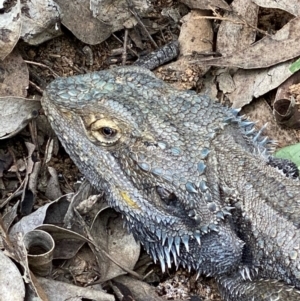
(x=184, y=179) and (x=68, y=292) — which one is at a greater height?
(x=184, y=179)

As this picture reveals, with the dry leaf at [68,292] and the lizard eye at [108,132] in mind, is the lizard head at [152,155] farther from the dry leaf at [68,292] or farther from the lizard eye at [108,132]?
the dry leaf at [68,292]

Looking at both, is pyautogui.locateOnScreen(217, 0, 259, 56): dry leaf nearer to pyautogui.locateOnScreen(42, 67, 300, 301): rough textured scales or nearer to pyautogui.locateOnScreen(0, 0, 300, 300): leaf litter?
pyautogui.locateOnScreen(0, 0, 300, 300): leaf litter

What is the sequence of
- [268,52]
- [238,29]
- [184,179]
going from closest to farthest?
[184,179]
[268,52]
[238,29]

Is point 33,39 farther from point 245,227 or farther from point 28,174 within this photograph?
point 245,227

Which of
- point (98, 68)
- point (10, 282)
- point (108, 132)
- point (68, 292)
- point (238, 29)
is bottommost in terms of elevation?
point (68, 292)

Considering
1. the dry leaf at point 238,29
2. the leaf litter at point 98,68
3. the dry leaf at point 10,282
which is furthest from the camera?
the dry leaf at point 238,29

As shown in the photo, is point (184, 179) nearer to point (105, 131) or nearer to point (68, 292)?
point (105, 131)

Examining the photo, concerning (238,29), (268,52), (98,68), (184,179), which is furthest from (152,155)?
(238,29)

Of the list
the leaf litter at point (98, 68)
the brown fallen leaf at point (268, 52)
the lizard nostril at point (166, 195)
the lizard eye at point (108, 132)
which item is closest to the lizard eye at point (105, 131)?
the lizard eye at point (108, 132)
